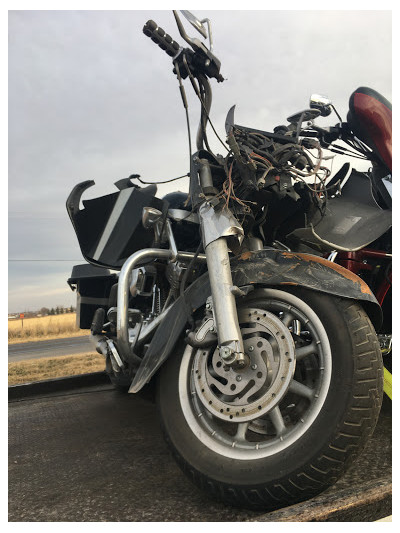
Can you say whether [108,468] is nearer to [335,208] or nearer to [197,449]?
[197,449]

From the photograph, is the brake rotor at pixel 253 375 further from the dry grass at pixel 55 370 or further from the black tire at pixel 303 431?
the dry grass at pixel 55 370

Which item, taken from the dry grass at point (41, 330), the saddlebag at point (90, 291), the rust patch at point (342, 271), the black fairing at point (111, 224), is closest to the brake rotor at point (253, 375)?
the rust patch at point (342, 271)

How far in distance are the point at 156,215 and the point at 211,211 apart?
1.36 feet

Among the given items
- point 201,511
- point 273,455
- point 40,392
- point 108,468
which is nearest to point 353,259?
point 273,455

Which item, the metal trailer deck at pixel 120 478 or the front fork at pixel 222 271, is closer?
the metal trailer deck at pixel 120 478

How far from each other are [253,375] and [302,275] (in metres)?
0.41

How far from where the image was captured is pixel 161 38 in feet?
6.00

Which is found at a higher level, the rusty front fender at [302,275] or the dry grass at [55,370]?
the rusty front fender at [302,275]

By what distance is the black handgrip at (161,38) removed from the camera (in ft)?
5.90

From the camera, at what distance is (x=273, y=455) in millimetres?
1412

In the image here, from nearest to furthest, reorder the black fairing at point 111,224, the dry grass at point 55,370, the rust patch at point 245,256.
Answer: the rust patch at point 245,256 → the black fairing at point 111,224 → the dry grass at point 55,370

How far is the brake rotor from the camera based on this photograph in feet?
4.82

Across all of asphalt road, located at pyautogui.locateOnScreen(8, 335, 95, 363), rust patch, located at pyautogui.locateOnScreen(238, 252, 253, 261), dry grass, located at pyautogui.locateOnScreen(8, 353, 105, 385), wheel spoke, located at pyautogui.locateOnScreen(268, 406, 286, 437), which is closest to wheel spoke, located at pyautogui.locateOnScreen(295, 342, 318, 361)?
wheel spoke, located at pyautogui.locateOnScreen(268, 406, 286, 437)

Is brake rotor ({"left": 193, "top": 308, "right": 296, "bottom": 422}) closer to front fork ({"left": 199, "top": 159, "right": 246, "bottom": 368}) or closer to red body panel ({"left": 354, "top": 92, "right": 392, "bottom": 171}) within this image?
front fork ({"left": 199, "top": 159, "right": 246, "bottom": 368})
